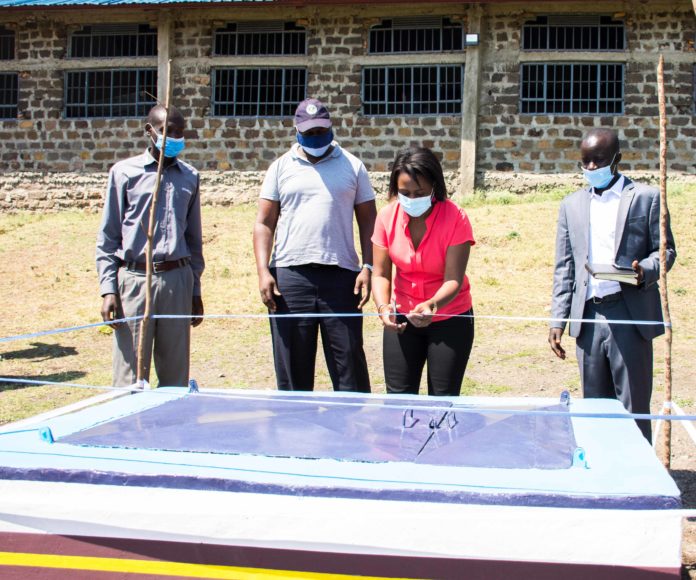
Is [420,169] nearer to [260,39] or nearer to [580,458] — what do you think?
[580,458]

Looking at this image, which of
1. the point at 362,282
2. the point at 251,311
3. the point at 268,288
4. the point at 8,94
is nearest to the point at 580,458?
the point at 362,282

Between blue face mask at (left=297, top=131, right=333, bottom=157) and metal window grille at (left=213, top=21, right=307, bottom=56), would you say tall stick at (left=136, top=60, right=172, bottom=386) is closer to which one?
blue face mask at (left=297, top=131, right=333, bottom=157)

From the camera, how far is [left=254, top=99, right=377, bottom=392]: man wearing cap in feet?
16.1

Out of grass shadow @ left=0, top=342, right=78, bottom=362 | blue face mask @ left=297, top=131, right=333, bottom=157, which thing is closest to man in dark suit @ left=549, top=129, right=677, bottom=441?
blue face mask @ left=297, top=131, right=333, bottom=157

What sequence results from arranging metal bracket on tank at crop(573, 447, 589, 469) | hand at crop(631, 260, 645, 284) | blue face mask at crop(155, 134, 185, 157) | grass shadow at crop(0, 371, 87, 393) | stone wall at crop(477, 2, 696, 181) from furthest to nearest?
stone wall at crop(477, 2, 696, 181) → grass shadow at crop(0, 371, 87, 393) → blue face mask at crop(155, 134, 185, 157) → hand at crop(631, 260, 645, 284) → metal bracket on tank at crop(573, 447, 589, 469)

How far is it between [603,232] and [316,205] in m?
1.47

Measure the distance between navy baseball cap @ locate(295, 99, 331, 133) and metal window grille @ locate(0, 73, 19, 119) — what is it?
14153 mm

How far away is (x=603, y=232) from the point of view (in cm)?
441

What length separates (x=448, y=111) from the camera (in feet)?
52.7

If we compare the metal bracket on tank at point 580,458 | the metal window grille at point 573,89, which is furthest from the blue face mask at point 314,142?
the metal window grille at point 573,89

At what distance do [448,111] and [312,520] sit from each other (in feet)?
45.5

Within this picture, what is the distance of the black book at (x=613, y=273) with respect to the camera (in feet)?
13.8

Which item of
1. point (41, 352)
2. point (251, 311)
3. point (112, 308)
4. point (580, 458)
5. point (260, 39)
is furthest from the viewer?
point (260, 39)

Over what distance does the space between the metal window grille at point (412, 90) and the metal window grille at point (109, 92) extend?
13.0ft
